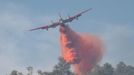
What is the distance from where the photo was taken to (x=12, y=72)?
17700cm

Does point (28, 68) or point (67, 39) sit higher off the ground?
point (28, 68)

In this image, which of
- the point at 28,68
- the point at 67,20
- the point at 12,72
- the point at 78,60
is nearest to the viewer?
the point at 67,20

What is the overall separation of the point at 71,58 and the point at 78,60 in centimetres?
409

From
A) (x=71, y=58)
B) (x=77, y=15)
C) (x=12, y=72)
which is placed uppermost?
(x=12, y=72)

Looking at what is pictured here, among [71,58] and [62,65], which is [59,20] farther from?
[62,65]

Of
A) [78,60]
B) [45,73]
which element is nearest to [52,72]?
[45,73]

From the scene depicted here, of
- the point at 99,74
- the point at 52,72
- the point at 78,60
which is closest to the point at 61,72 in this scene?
the point at 52,72

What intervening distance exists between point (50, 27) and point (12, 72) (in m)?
65.7

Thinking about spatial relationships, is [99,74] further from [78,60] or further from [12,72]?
[78,60]

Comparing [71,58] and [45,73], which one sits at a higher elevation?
[45,73]

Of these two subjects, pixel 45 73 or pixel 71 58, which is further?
pixel 45 73

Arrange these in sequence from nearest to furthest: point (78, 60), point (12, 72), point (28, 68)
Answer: point (78, 60)
point (12, 72)
point (28, 68)

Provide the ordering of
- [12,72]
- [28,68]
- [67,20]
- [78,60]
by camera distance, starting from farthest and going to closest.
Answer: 1. [28,68]
2. [12,72]
3. [78,60]
4. [67,20]

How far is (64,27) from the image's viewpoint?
377 feet
